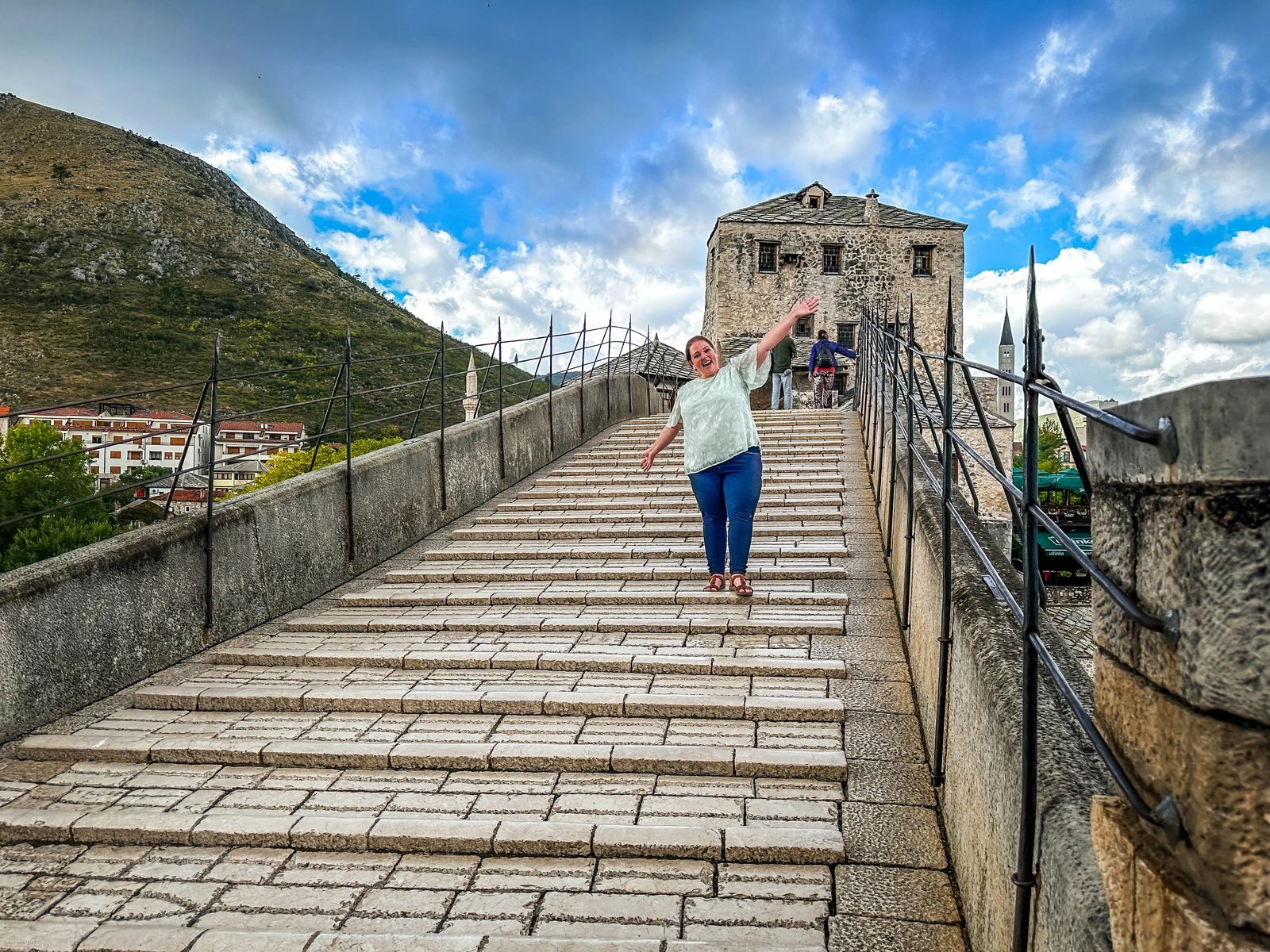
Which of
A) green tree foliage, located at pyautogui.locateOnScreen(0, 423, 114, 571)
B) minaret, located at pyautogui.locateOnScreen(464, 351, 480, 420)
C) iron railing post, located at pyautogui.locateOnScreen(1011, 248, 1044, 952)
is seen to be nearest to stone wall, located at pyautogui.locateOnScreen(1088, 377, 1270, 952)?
iron railing post, located at pyautogui.locateOnScreen(1011, 248, 1044, 952)

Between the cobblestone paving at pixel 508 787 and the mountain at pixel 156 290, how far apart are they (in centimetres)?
5289

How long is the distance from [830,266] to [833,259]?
13.7 inches

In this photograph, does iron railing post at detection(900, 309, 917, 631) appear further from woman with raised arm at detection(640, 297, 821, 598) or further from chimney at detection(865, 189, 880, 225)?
chimney at detection(865, 189, 880, 225)

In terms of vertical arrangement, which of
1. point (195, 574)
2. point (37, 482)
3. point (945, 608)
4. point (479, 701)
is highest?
point (945, 608)

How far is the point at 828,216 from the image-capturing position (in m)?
44.6

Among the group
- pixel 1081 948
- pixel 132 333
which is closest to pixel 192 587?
pixel 1081 948

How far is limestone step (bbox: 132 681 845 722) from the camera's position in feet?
14.5

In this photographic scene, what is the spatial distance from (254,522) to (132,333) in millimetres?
73835

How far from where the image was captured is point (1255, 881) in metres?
1.16

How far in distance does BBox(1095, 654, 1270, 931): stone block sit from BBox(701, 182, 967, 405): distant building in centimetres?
4249

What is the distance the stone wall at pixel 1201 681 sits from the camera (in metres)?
1.17

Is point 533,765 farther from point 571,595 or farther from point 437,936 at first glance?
point 571,595

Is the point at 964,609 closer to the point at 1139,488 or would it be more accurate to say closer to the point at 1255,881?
the point at 1139,488

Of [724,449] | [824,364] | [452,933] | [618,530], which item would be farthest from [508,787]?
[824,364]
